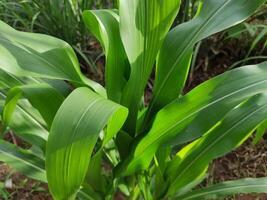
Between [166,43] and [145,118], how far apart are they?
0.62ft

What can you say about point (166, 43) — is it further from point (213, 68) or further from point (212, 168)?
point (213, 68)

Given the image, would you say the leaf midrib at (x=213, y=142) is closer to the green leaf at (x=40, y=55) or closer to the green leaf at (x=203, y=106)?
the green leaf at (x=203, y=106)

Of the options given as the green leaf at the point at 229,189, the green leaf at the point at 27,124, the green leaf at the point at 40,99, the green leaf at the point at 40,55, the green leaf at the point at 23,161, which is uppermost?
the green leaf at the point at 40,55

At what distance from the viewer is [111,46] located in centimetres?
101

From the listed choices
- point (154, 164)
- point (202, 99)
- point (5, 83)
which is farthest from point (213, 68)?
point (5, 83)

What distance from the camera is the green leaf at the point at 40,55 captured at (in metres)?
0.96

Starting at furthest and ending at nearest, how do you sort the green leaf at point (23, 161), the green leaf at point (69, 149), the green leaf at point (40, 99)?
the green leaf at point (23, 161) → the green leaf at point (40, 99) → the green leaf at point (69, 149)

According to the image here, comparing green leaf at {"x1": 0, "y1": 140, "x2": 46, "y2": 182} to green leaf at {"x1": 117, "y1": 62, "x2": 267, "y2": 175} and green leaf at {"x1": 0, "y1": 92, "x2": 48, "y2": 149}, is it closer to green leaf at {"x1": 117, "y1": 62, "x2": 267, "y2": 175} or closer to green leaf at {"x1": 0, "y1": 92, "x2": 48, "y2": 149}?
green leaf at {"x1": 0, "y1": 92, "x2": 48, "y2": 149}

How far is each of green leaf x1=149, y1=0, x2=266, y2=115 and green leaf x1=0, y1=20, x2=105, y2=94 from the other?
0.63 feet

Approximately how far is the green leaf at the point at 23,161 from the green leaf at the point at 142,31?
0.30 m

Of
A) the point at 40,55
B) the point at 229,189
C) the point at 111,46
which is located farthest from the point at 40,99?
the point at 229,189

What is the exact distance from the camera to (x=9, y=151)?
3.64 ft

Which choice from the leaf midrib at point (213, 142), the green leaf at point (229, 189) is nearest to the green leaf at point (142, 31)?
the leaf midrib at point (213, 142)

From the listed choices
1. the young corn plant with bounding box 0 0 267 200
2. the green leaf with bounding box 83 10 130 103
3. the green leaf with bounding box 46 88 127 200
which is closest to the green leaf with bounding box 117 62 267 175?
the young corn plant with bounding box 0 0 267 200
